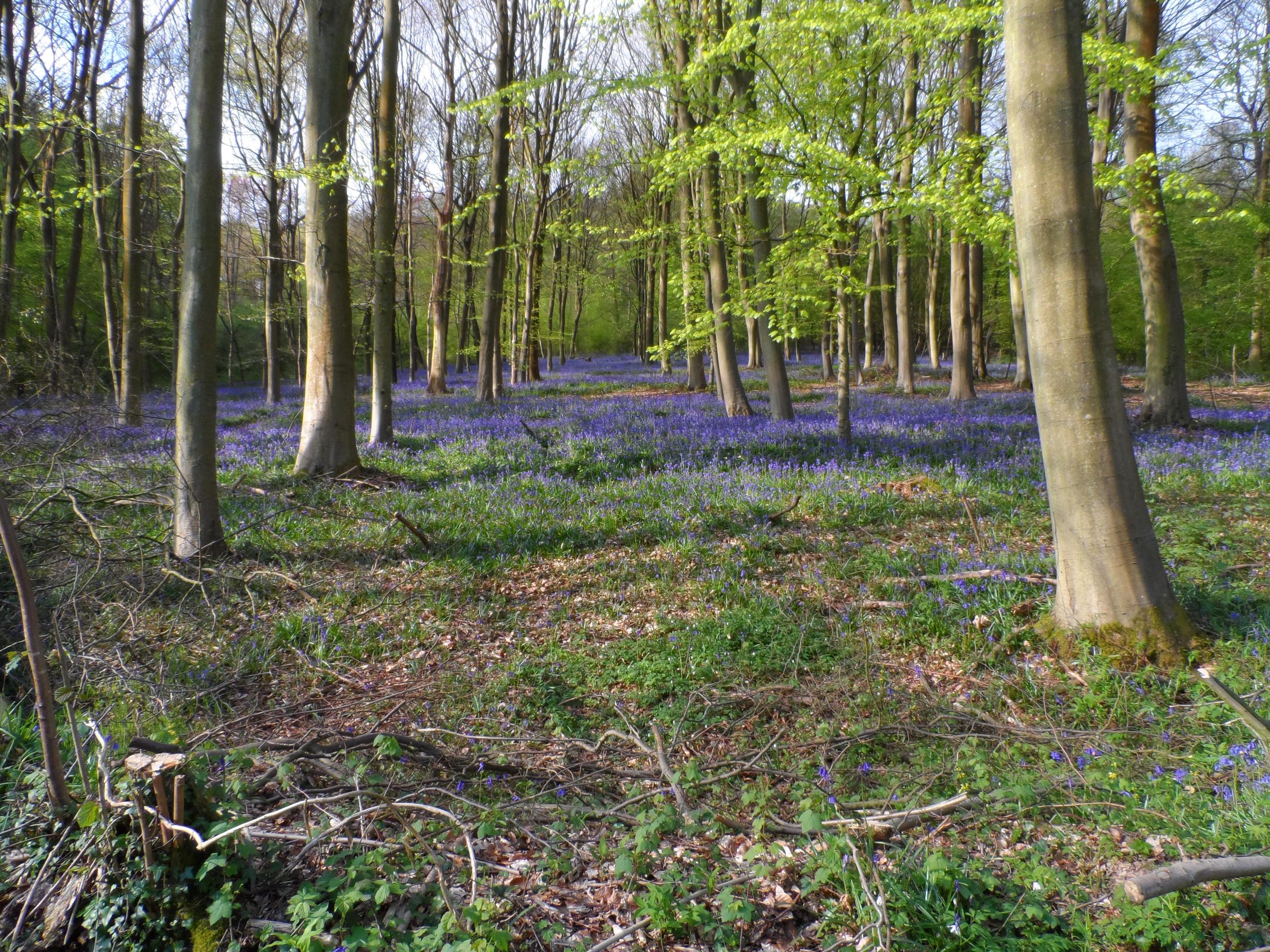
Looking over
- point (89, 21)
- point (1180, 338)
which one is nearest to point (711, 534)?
point (1180, 338)

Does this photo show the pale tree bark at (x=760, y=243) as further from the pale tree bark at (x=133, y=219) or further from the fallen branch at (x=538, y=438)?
the pale tree bark at (x=133, y=219)

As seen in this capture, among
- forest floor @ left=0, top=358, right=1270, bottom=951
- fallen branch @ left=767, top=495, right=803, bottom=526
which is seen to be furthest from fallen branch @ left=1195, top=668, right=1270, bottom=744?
fallen branch @ left=767, top=495, right=803, bottom=526

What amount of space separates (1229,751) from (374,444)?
11.7 m

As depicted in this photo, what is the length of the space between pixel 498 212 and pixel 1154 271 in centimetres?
1423

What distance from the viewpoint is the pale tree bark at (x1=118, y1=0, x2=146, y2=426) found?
13.2 meters

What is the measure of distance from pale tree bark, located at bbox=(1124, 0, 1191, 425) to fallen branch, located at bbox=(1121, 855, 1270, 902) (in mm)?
10356

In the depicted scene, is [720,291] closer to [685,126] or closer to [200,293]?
[685,126]

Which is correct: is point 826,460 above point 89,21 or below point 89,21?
below

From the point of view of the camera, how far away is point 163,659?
179 inches

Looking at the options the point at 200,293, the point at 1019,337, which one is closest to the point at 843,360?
the point at 200,293

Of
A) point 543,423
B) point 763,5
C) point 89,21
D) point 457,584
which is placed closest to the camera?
point 457,584

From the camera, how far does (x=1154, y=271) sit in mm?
10578

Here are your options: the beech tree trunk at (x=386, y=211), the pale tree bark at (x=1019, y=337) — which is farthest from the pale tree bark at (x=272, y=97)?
the pale tree bark at (x=1019, y=337)

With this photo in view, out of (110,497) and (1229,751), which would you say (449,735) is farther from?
(1229,751)
